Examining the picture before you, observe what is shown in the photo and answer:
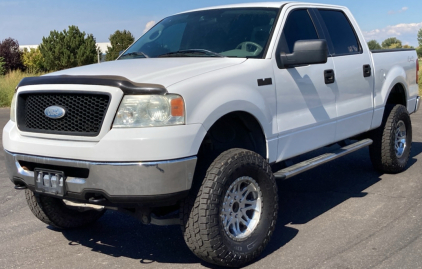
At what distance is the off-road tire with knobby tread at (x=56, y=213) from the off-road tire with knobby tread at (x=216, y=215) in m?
1.47

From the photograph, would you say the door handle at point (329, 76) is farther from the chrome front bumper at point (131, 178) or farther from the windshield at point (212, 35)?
the chrome front bumper at point (131, 178)

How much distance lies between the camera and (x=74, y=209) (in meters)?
4.48

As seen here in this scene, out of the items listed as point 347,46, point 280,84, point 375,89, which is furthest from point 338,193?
point 280,84

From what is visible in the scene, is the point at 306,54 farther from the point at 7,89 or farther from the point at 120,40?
the point at 120,40

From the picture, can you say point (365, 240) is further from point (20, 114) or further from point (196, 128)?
point (20, 114)

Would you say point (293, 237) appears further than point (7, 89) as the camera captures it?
No

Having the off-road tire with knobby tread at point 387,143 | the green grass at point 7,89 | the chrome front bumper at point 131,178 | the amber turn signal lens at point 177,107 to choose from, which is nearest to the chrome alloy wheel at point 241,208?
the chrome front bumper at point 131,178

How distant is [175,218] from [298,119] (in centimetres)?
153

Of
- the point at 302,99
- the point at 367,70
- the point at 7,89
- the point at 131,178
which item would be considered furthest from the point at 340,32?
the point at 7,89

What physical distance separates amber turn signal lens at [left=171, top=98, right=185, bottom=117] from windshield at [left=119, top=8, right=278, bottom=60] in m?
1.14

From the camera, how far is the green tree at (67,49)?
45.3 m

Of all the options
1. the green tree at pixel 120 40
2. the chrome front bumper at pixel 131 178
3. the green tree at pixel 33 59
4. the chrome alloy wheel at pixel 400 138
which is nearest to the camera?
the chrome front bumper at pixel 131 178

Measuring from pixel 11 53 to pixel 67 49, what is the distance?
5563 millimetres

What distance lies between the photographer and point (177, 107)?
3340mm
